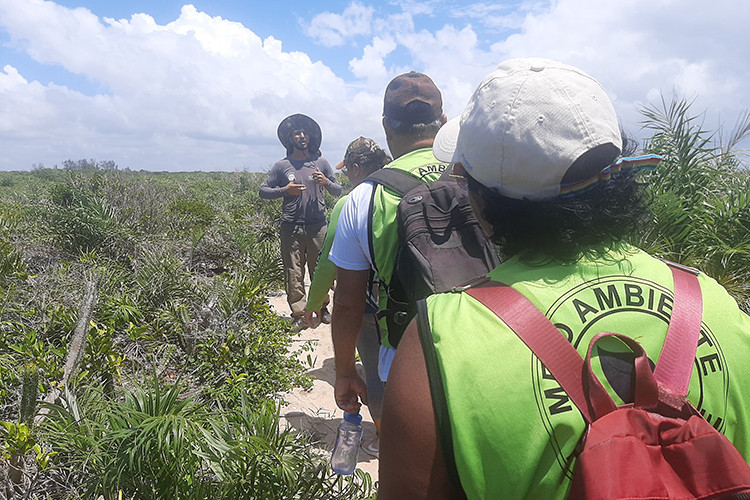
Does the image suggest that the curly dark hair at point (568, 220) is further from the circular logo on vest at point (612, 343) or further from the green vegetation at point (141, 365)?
the green vegetation at point (141, 365)

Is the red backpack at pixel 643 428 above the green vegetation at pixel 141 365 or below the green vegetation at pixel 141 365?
above

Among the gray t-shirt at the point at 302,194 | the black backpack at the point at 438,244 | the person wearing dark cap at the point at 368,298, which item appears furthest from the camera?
the gray t-shirt at the point at 302,194

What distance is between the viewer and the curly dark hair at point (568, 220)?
0.85m

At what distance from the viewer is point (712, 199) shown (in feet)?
Answer: 13.9

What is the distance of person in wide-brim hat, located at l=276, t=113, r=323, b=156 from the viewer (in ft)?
18.0

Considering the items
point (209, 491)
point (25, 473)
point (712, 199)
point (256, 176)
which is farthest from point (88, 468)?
point (256, 176)

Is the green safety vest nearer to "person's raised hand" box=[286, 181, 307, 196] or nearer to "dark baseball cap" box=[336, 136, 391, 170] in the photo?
"dark baseball cap" box=[336, 136, 391, 170]

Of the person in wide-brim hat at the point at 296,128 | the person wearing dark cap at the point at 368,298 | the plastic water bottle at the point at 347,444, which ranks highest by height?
the person in wide-brim hat at the point at 296,128

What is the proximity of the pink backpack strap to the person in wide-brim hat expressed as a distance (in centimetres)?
504

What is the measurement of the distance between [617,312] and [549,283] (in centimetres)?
11

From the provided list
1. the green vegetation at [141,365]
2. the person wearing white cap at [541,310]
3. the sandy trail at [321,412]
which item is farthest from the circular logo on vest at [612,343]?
the sandy trail at [321,412]

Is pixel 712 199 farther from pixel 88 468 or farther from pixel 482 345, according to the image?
pixel 88 468

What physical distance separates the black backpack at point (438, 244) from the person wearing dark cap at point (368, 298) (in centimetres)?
52

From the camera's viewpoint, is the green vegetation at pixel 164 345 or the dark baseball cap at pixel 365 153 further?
the dark baseball cap at pixel 365 153
